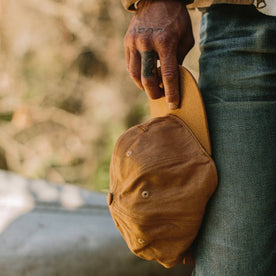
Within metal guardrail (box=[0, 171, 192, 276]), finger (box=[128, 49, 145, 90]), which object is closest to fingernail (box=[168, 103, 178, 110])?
finger (box=[128, 49, 145, 90])

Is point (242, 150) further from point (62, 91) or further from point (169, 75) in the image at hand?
point (62, 91)

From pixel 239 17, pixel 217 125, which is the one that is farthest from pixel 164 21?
pixel 217 125

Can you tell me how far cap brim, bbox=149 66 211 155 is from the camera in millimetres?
843

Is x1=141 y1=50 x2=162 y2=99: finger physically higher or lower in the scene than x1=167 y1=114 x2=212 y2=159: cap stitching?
higher

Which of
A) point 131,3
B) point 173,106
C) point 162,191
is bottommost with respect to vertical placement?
point 162,191

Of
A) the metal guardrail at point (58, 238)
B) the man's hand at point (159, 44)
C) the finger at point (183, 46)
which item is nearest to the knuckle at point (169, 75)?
the man's hand at point (159, 44)

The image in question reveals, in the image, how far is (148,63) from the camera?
2.81ft

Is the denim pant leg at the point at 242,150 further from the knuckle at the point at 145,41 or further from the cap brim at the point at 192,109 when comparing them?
the knuckle at the point at 145,41

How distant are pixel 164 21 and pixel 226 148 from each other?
37 cm

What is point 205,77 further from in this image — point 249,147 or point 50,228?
point 50,228

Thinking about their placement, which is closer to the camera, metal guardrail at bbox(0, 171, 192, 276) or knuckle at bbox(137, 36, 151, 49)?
knuckle at bbox(137, 36, 151, 49)

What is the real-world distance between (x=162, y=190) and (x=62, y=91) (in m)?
4.07

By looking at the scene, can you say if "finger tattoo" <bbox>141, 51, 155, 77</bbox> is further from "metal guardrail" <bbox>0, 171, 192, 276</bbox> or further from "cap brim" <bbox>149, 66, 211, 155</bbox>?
"metal guardrail" <bbox>0, 171, 192, 276</bbox>

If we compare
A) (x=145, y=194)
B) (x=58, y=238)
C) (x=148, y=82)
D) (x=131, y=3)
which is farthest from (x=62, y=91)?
(x=145, y=194)
